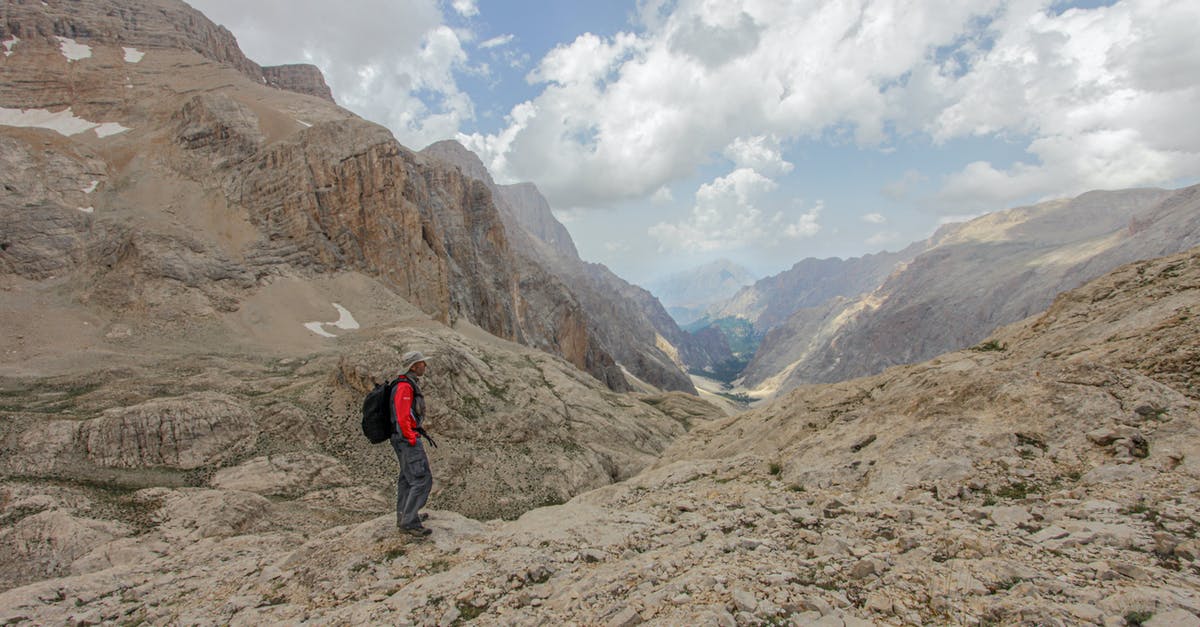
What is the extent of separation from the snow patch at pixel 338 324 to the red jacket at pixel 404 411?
43790 mm

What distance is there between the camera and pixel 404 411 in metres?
10.1

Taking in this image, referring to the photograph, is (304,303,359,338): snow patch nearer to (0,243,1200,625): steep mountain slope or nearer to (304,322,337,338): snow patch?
(304,322,337,338): snow patch

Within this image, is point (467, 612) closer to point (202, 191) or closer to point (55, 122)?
point (202, 191)

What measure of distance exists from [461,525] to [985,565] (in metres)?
9.08

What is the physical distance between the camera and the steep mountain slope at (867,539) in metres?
6.27

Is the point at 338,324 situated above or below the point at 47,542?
above

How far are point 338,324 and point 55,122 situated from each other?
58.8m

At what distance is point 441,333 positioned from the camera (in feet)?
148

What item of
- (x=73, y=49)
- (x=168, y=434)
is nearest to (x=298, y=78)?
(x=73, y=49)

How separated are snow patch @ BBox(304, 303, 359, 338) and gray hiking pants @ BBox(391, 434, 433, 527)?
43.6 m

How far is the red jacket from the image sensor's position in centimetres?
1009

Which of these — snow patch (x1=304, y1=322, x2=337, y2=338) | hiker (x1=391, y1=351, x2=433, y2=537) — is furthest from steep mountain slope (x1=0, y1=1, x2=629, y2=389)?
hiker (x1=391, y1=351, x2=433, y2=537)

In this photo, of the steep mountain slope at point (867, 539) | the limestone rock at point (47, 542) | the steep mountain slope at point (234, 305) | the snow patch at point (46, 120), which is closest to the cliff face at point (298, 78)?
the steep mountain slope at point (234, 305)

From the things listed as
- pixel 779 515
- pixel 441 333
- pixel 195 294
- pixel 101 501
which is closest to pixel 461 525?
pixel 779 515
